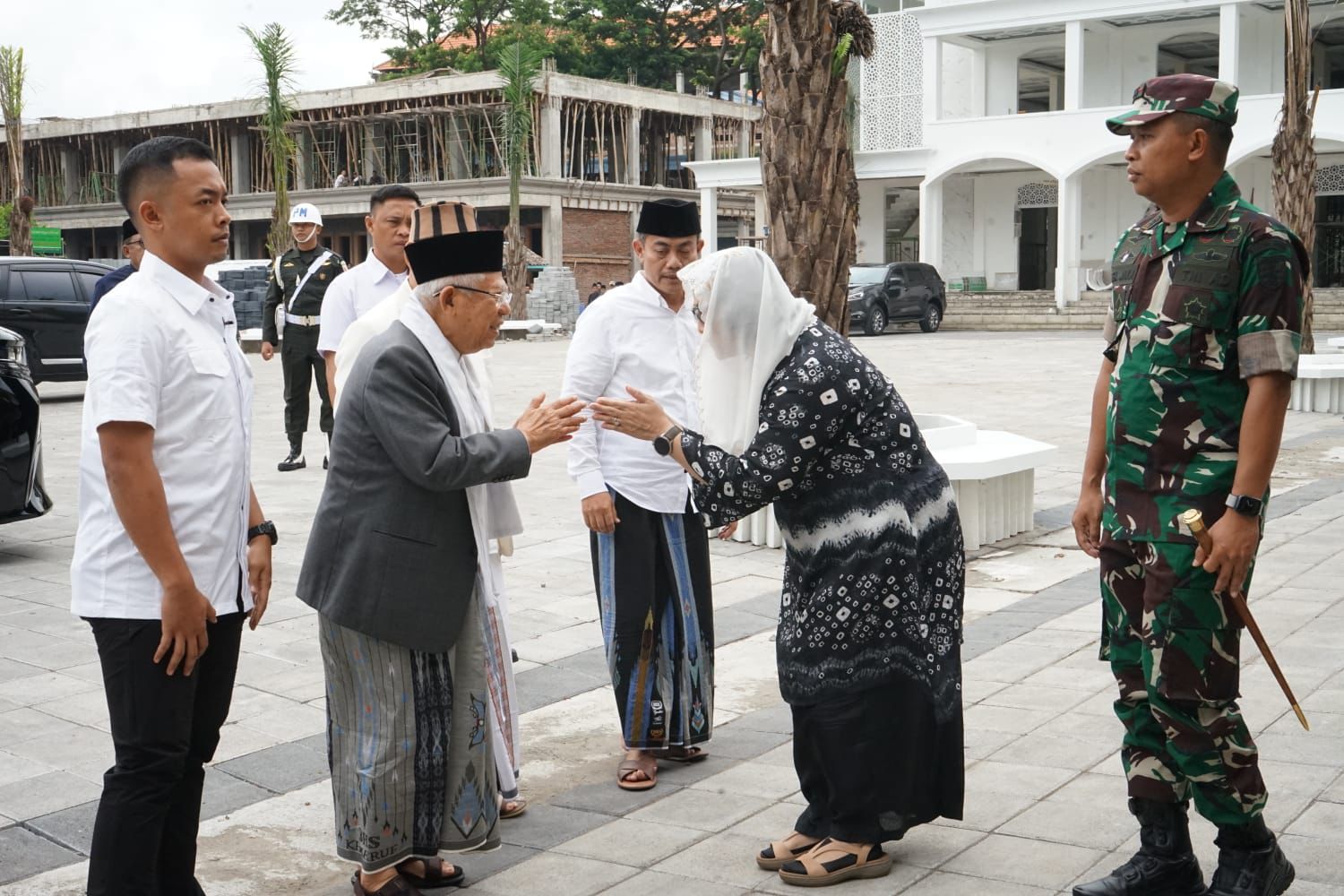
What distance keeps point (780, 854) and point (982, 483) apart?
4568 mm

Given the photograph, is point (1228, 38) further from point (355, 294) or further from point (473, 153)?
point (355, 294)

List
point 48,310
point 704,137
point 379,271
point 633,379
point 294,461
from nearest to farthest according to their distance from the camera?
1. point 633,379
2. point 379,271
3. point 294,461
4. point 48,310
5. point 704,137

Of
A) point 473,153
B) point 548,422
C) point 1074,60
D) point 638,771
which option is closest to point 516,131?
point 473,153

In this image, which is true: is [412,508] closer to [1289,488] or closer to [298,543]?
[298,543]

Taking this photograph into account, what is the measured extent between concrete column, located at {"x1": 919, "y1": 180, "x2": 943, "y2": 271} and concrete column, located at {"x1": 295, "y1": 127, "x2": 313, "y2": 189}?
18514 millimetres

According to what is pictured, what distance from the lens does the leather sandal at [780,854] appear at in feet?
11.6

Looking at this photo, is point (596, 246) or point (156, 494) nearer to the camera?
point (156, 494)

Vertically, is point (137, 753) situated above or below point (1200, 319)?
below

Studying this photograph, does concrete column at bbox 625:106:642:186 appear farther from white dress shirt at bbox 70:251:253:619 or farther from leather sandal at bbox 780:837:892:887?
white dress shirt at bbox 70:251:253:619

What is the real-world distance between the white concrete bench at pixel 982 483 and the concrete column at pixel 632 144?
3422 cm

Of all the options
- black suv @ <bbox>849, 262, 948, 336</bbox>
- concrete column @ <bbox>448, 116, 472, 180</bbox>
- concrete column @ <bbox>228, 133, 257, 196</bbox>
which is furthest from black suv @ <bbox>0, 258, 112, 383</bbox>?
concrete column @ <bbox>228, 133, 257, 196</bbox>

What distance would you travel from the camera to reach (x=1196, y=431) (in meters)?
3.08

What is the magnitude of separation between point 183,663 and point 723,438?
137 cm

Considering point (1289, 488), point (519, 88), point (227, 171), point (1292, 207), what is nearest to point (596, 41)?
point (227, 171)
